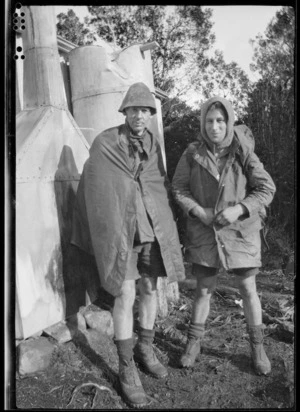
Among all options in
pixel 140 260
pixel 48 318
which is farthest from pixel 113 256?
pixel 48 318

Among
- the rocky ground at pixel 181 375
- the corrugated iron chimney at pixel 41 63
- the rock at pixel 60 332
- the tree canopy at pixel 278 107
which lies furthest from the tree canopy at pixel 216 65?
the rock at pixel 60 332

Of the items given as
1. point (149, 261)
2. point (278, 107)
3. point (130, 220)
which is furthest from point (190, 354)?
point (278, 107)

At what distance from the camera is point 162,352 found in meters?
3.81

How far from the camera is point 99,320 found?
3973mm

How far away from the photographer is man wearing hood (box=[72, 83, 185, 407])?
3062 millimetres

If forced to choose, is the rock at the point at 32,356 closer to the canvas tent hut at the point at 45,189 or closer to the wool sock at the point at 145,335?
the canvas tent hut at the point at 45,189

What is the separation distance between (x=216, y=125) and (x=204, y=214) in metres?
0.68

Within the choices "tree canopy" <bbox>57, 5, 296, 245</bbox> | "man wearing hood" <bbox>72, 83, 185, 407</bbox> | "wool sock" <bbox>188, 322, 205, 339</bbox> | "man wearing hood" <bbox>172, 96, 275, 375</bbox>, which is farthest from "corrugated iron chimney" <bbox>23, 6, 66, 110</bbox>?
"wool sock" <bbox>188, 322, 205, 339</bbox>

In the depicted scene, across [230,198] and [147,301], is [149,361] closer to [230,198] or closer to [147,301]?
[147,301]

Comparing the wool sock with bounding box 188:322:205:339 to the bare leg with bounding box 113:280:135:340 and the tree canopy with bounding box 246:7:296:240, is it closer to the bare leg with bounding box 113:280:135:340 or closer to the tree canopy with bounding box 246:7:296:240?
the bare leg with bounding box 113:280:135:340

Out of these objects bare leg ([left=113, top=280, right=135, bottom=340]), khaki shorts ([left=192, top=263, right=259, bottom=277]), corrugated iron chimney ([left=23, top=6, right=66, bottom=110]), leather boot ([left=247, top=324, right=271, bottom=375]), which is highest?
corrugated iron chimney ([left=23, top=6, right=66, bottom=110])

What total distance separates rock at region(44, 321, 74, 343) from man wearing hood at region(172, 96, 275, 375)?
49.1 inches

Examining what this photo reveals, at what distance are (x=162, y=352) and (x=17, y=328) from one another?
1335mm

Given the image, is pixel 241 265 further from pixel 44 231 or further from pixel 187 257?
pixel 44 231
